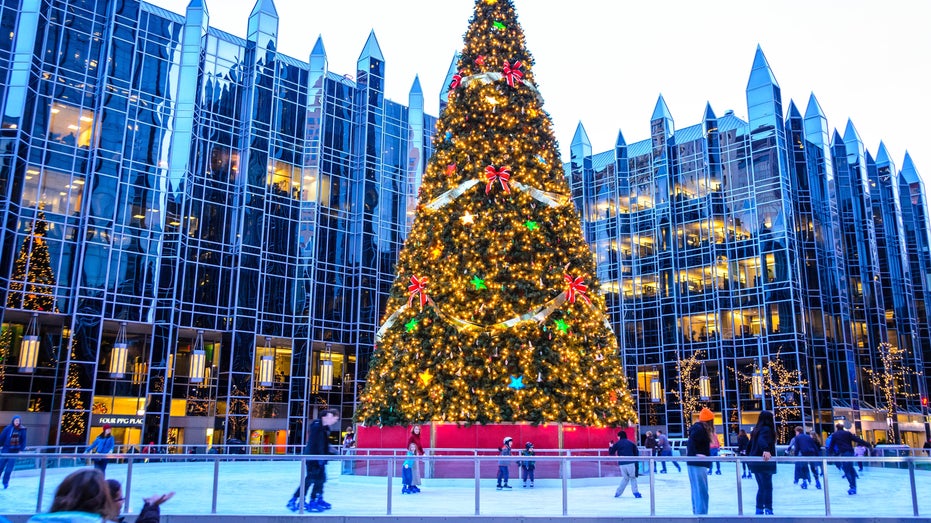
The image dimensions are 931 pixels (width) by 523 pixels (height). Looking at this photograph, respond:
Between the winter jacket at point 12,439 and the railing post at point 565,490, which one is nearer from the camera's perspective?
the railing post at point 565,490

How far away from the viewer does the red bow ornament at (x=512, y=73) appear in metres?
19.5

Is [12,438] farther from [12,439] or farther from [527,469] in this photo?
[527,469]

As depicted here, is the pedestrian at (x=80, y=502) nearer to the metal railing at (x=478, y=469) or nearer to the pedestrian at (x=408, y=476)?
the metal railing at (x=478, y=469)

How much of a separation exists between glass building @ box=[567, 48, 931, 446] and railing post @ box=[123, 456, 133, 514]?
38.7m

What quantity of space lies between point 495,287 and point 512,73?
18.3 ft

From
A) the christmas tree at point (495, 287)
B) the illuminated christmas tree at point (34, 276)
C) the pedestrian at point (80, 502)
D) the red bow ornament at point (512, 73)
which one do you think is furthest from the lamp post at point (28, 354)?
the pedestrian at point (80, 502)

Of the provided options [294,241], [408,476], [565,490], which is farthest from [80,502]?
[294,241]

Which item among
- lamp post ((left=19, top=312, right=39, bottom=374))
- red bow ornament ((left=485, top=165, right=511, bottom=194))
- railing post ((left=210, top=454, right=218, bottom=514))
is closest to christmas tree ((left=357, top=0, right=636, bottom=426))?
red bow ornament ((left=485, top=165, right=511, bottom=194))

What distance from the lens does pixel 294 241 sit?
44688 millimetres

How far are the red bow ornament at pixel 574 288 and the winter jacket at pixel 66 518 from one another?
49.0ft

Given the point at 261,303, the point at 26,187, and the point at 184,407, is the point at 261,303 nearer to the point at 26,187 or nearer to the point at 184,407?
the point at 184,407

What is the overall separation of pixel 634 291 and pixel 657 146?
35.4 feet

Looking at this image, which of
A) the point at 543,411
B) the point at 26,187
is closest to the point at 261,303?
the point at 26,187

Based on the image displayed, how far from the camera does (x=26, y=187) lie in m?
34.8
